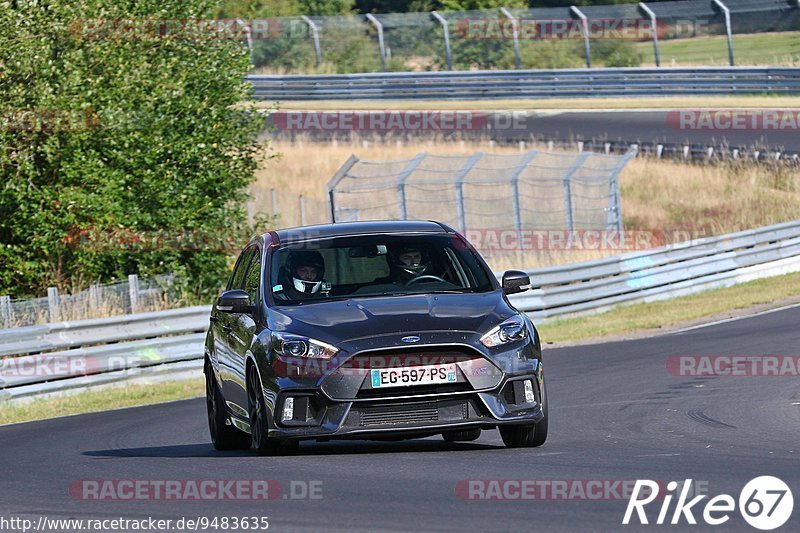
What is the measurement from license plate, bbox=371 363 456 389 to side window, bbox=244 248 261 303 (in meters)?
1.48

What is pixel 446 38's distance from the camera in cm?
4866

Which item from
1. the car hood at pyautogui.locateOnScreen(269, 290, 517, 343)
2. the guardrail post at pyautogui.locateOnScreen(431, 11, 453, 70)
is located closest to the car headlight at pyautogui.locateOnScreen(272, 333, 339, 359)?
the car hood at pyautogui.locateOnScreen(269, 290, 517, 343)

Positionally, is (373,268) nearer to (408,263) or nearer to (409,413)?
(408,263)

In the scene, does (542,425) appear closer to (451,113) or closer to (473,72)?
(451,113)

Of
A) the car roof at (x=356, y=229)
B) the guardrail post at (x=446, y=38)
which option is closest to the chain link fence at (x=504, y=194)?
→ the guardrail post at (x=446, y=38)

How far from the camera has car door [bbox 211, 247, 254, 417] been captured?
35.8ft

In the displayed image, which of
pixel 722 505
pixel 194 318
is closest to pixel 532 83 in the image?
pixel 194 318

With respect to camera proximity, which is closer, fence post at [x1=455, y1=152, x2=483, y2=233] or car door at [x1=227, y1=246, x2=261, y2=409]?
car door at [x1=227, y1=246, x2=261, y2=409]

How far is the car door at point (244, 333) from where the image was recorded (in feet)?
33.6

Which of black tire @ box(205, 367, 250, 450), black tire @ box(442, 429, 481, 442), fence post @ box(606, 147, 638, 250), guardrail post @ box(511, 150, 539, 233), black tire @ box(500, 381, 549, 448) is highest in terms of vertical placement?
black tire @ box(500, 381, 549, 448)

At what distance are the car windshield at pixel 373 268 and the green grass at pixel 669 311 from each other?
1097 centimetres

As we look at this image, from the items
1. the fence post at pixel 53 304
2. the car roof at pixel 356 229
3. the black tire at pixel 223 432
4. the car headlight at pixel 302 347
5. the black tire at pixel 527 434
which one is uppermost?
the car roof at pixel 356 229

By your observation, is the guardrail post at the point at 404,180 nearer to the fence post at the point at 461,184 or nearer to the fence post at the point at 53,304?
the fence post at the point at 461,184

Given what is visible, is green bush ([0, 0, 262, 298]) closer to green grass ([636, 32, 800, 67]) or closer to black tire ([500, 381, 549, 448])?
black tire ([500, 381, 549, 448])
